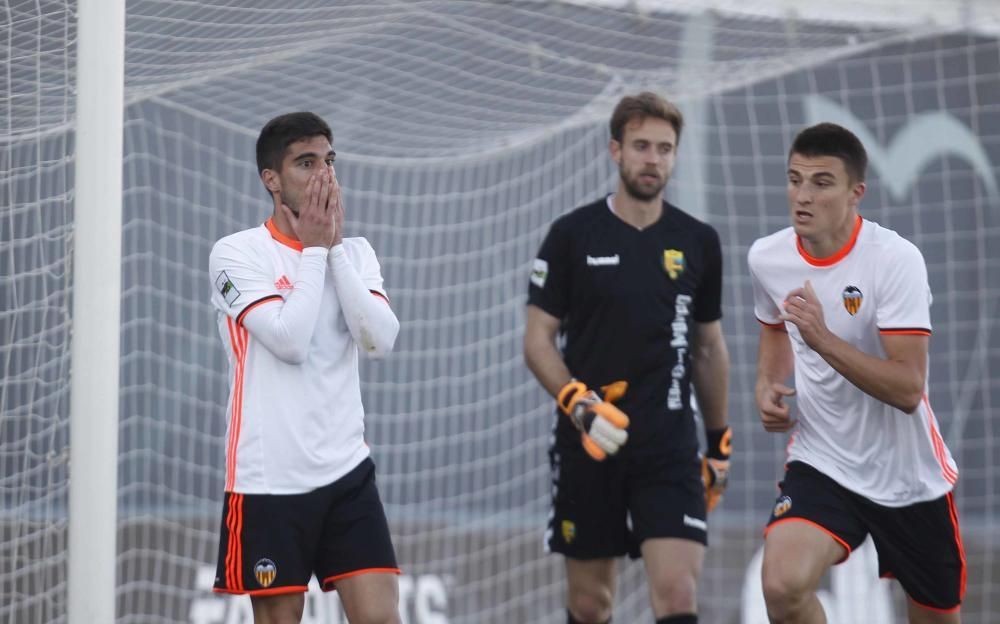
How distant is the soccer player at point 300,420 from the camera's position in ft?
13.6

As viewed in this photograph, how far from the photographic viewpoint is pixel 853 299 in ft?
15.2

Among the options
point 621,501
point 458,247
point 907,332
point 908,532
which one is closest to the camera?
point 907,332

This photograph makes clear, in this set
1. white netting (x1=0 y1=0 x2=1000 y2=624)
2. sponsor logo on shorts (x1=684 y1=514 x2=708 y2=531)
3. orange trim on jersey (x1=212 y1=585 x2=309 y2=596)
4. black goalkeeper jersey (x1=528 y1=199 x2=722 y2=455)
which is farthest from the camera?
white netting (x1=0 y1=0 x2=1000 y2=624)

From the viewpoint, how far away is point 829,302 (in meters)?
4.66

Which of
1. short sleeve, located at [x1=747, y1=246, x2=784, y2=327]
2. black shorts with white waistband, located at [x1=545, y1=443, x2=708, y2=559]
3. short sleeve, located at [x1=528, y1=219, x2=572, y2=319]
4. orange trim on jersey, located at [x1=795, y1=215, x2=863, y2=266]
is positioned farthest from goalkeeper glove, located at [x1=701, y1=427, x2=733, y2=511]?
orange trim on jersey, located at [x1=795, y1=215, x2=863, y2=266]

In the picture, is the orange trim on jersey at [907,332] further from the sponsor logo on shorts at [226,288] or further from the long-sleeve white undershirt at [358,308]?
the sponsor logo on shorts at [226,288]

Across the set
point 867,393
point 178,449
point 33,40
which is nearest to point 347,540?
point 867,393

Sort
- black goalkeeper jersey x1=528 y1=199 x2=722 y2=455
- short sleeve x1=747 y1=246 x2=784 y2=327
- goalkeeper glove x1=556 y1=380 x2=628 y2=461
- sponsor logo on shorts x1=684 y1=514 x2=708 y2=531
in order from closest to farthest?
goalkeeper glove x1=556 y1=380 x2=628 y2=461 → short sleeve x1=747 y1=246 x2=784 y2=327 → sponsor logo on shorts x1=684 y1=514 x2=708 y2=531 → black goalkeeper jersey x1=528 y1=199 x2=722 y2=455

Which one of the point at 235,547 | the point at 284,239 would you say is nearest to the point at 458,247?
the point at 284,239

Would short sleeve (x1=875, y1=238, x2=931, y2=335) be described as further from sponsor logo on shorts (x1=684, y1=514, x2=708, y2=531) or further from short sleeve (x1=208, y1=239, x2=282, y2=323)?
short sleeve (x1=208, y1=239, x2=282, y2=323)

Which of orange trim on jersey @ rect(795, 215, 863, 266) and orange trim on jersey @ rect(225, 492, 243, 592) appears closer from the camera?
orange trim on jersey @ rect(225, 492, 243, 592)

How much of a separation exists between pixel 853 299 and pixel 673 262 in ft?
2.76

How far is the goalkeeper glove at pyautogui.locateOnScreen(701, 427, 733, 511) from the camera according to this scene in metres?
5.51

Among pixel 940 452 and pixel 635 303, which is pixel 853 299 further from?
pixel 635 303
